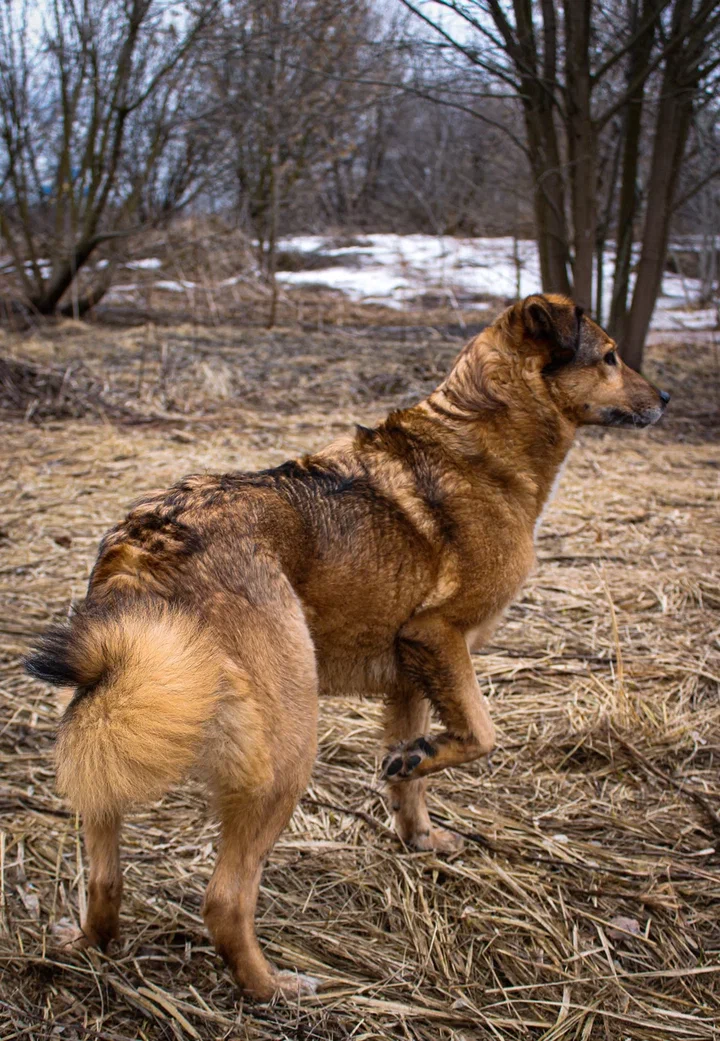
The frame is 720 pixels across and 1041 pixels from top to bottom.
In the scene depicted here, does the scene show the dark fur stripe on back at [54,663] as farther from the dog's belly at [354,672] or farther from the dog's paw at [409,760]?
the dog's paw at [409,760]

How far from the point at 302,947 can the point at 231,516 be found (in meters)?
1.30

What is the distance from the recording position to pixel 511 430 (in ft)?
9.99

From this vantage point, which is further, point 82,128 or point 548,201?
point 82,128

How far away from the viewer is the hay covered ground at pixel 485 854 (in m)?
2.34

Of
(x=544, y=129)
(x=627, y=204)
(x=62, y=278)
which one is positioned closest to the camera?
(x=544, y=129)

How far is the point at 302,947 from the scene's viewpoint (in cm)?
258

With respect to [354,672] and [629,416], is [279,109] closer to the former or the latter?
[629,416]

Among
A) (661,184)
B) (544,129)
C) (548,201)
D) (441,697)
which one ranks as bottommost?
(441,697)

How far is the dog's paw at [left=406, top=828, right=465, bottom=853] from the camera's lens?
120 inches

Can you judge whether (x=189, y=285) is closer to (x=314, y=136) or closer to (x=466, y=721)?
(x=314, y=136)

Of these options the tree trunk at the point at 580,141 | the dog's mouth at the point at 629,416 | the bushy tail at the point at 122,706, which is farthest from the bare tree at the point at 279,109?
the bushy tail at the point at 122,706

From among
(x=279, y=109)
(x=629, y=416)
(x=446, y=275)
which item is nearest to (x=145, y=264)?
(x=279, y=109)

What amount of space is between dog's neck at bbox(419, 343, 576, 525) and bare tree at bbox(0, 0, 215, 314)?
33.2 ft

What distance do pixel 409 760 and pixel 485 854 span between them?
524mm
